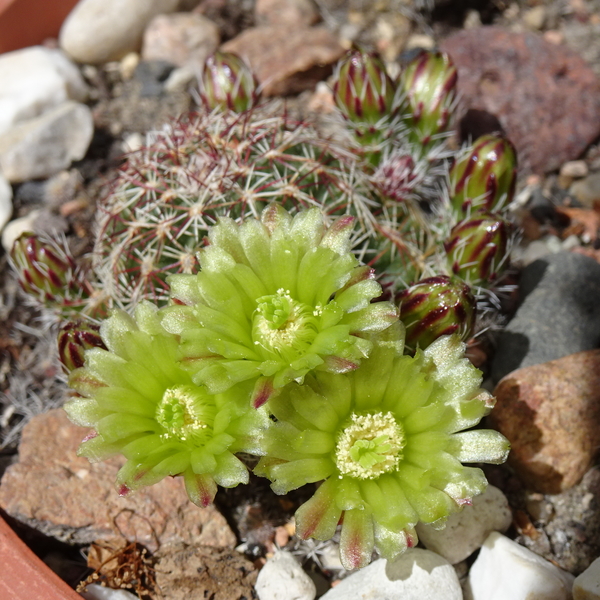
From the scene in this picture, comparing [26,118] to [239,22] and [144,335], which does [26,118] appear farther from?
[144,335]

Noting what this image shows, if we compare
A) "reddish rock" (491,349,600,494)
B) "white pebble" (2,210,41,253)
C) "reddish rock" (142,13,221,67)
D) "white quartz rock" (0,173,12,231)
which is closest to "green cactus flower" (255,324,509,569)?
"reddish rock" (491,349,600,494)

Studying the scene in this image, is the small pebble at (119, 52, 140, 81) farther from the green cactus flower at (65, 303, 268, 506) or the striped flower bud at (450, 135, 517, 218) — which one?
the green cactus flower at (65, 303, 268, 506)

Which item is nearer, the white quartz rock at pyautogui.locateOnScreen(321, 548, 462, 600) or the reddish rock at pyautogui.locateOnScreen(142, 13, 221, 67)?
the white quartz rock at pyautogui.locateOnScreen(321, 548, 462, 600)

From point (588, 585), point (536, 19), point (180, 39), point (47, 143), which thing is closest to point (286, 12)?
point (180, 39)

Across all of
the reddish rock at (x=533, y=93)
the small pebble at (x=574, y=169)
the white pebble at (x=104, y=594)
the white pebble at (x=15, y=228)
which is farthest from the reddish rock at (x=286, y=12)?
the white pebble at (x=104, y=594)

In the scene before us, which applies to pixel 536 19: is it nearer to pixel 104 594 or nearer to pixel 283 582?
pixel 283 582

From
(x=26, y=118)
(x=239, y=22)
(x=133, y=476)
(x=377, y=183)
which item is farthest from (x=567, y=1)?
(x=133, y=476)

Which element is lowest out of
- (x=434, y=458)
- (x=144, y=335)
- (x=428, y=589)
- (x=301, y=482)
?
(x=428, y=589)
